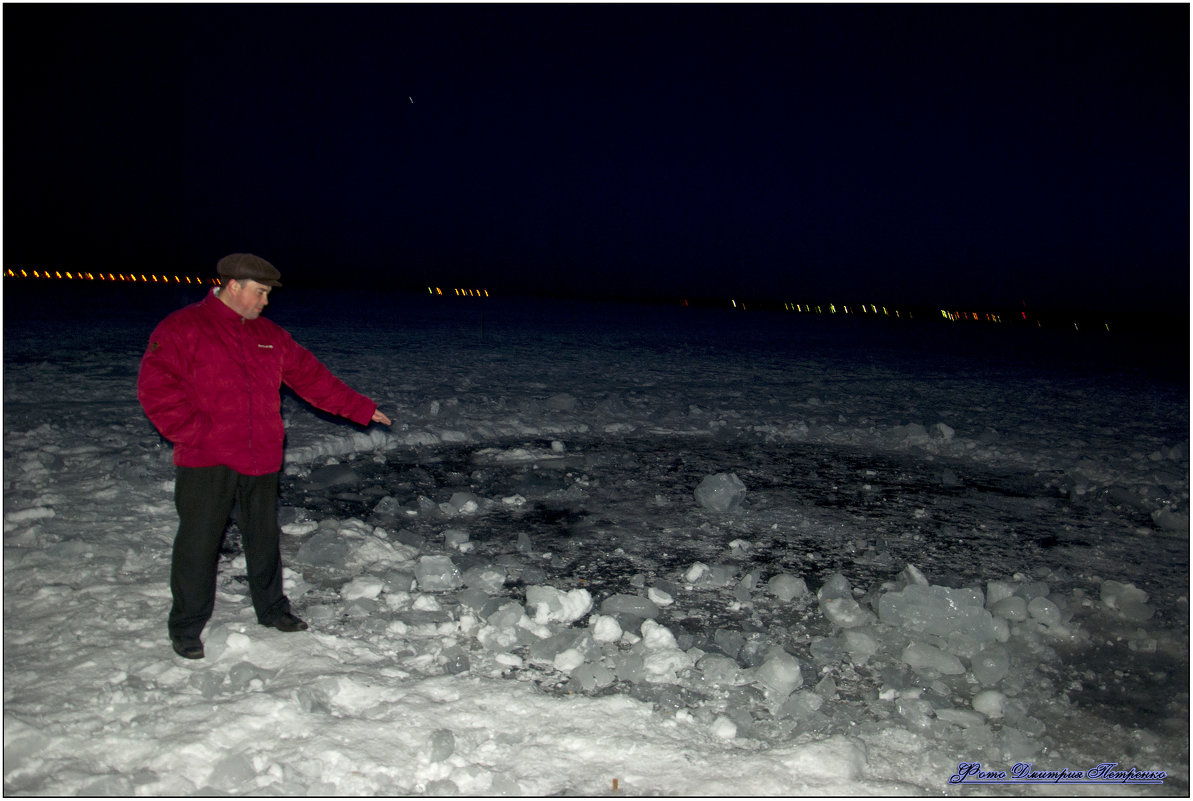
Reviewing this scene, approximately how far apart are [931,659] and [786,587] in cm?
79

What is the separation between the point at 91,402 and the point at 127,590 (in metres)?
5.81

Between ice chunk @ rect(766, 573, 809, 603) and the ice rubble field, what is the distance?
2 cm

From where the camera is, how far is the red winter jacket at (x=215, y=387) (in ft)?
8.52

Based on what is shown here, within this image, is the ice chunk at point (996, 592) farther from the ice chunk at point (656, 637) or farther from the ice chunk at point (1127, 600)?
the ice chunk at point (656, 637)

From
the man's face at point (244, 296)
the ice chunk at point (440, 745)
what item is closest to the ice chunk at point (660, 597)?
the ice chunk at point (440, 745)

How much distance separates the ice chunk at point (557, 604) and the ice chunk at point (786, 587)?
0.96 meters

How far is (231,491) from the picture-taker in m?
2.79

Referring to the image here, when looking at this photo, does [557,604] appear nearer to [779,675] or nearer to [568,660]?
[568,660]

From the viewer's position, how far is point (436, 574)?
3.65 m

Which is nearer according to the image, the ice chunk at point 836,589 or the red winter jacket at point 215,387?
the red winter jacket at point 215,387

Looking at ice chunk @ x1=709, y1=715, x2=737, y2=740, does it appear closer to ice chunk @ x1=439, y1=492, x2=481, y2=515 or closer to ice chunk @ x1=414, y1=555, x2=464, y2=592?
ice chunk @ x1=414, y1=555, x2=464, y2=592

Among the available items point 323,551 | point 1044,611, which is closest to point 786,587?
point 1044,611

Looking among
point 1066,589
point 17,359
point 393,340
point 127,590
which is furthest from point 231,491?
point 393,340

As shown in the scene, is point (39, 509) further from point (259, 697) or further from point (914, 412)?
point (914, 412)
